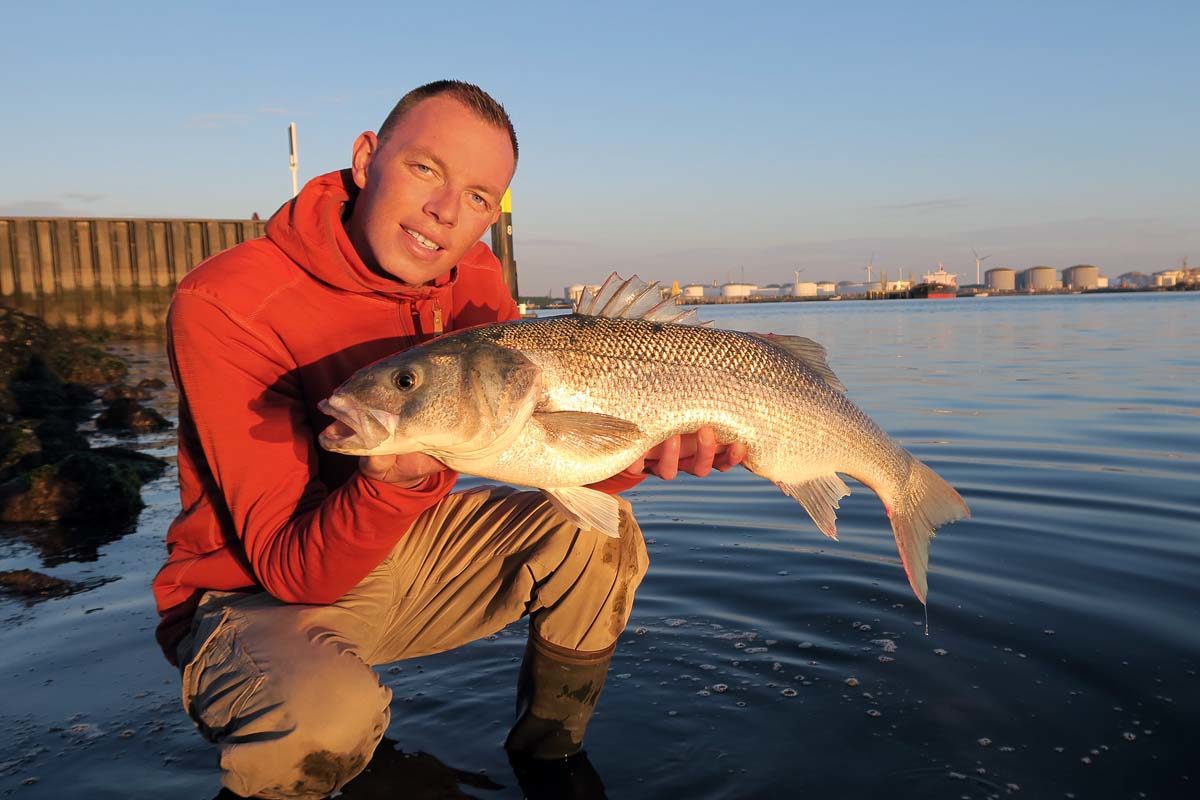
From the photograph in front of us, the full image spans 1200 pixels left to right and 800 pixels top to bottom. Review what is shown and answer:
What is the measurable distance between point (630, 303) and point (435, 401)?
108 centimetres

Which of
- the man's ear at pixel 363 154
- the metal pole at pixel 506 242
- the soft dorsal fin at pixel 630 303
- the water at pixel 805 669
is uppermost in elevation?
the metal pole at pixel 506 242

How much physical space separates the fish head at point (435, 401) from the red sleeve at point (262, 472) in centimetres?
21

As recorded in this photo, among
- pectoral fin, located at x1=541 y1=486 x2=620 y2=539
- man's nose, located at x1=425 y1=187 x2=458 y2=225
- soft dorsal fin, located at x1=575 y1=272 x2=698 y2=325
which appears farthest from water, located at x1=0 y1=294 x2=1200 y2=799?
man's nose, located at x1=425 y1=187 x2=458 y2=225

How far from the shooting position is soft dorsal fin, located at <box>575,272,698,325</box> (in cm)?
366

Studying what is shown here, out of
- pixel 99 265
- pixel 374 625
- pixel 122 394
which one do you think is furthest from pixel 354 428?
pixel 99 265

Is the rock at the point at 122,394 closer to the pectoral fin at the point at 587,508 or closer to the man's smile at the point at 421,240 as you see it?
the man's smile at the point at 421,240

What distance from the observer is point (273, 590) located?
3.21 m

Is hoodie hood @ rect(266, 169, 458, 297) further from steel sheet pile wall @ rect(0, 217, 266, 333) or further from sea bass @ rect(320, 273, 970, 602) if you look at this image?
steel sheet pile wall @ rect(0, 217, 266, 333)

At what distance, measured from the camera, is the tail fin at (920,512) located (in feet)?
13.6

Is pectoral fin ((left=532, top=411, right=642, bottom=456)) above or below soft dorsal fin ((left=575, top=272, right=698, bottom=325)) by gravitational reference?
below

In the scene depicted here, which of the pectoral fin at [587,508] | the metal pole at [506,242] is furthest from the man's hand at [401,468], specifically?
the metal pole at [506,242]

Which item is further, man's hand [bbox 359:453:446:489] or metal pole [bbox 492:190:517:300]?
metal pole [bbox 492:190:517:300]

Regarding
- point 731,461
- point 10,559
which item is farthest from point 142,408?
point 731,461

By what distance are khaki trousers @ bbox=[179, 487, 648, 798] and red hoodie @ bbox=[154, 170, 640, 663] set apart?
0.67ft
